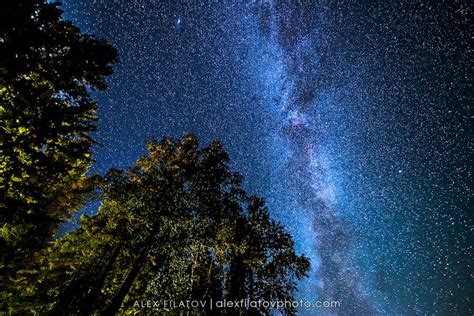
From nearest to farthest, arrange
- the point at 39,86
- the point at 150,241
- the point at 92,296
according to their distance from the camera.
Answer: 1. the point at 39,86
2. the point at 92,296
3. the point at 150,241

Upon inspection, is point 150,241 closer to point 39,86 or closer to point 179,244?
point 179,244

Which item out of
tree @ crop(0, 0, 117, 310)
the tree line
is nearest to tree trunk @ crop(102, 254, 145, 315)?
the tree line

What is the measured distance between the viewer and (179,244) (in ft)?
51.7

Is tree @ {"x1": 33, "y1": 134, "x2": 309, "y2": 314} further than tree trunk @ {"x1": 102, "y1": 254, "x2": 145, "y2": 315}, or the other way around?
tree @ {"x1": 33, "y1": 134, "x2": 309, "y2": 314}

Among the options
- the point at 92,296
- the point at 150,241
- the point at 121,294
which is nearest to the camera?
the point at 121,294

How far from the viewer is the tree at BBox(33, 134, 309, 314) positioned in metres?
15.6

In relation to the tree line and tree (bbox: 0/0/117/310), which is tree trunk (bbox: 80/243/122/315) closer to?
the tree line

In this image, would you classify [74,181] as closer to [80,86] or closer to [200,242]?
[200,242]

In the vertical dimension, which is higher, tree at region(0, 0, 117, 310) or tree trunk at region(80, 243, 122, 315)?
tree at region(0, 0, 117, 310)

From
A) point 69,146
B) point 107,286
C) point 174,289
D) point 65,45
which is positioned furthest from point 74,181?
point 65,45

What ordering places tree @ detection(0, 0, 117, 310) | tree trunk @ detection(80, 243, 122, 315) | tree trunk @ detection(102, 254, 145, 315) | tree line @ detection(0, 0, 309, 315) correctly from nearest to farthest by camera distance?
tree @ detection(0, 0, 117, 310) < tree trunk @ detection(102, 254, 145, 315) < tree trunk @ detection(80, 243, 122, 315) < tree line @ detection(0, 0, 309, 315)

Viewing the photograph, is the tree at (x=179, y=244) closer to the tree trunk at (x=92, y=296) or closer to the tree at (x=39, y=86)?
the tree trunk at (x=92, y=296)

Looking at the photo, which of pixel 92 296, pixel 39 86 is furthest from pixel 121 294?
pixel 39 86

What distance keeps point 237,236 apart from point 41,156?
1222 centimetres
